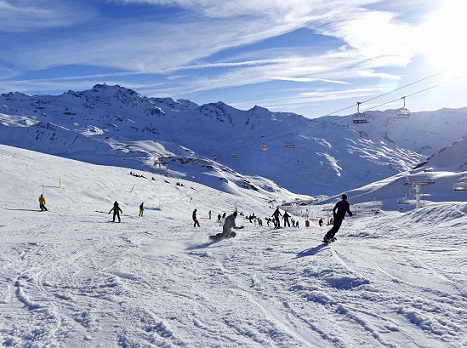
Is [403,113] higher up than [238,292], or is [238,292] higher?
[403,113]

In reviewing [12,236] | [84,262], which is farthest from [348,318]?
[12,236]

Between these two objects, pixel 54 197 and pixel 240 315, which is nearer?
pixel 240 315

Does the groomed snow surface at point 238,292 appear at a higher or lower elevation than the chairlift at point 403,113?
lower

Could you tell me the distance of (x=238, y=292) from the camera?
7703mm

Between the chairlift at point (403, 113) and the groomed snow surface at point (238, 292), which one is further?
the chairlift at point (403, 113)

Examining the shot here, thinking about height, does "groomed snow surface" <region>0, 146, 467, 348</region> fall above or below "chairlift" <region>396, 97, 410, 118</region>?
below

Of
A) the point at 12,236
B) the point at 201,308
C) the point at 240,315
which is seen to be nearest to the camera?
the point at 240,315

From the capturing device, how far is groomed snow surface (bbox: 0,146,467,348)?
568cm

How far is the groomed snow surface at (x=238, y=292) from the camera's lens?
224 inches

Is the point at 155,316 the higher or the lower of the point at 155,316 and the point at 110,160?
the lower

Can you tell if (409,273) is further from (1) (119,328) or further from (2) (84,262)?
(2) (84,262)

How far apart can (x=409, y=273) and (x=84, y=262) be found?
26.3ft

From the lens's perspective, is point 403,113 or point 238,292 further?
point 403,113

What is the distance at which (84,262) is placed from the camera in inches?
425
